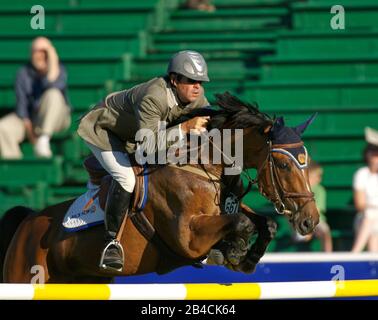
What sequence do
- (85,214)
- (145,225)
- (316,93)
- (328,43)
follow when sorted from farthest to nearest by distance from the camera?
(328,43), (316,93), (85,214), (145,225)

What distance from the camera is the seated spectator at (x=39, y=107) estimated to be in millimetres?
11023

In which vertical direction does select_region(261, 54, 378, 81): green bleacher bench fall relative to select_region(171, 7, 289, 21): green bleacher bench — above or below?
A: below

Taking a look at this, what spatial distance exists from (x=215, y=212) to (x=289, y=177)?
0.56 metres

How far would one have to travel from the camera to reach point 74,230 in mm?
7312

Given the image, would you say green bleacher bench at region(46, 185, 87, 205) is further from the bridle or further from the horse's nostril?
the horse's nostril

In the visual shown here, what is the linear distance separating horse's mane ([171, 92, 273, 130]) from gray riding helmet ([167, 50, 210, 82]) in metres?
0.29

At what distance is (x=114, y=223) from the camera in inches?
275

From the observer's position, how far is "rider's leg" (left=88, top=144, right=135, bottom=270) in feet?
22.8

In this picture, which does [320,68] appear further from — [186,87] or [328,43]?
[186,87]
